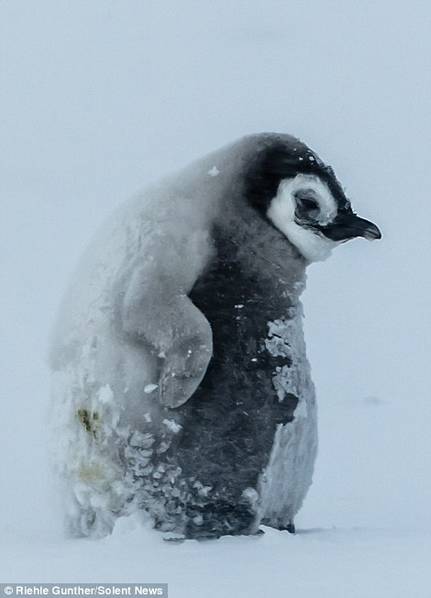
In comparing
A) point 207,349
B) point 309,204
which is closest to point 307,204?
point 309,204

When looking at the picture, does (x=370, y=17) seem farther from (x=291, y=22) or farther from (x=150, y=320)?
(x=150, y=320)

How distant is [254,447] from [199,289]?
314 millimetres

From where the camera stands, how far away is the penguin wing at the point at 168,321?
11.4ft

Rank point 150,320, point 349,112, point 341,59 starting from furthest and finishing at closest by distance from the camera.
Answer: point 341,59 → point 349,112 → point 150,320

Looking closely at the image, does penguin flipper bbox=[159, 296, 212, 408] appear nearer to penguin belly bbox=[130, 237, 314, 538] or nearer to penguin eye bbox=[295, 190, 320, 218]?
penguin belly bbox=[130, 237, 314, 538]

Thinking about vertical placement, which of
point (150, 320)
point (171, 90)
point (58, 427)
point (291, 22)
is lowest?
point (58, 427)

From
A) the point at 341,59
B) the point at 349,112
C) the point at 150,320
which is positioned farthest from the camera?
the point at 341,59

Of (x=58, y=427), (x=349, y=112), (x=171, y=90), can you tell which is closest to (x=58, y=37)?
(x=171, y=90)

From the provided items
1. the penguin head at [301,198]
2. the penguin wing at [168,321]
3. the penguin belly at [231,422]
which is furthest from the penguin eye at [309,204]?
the penguin wing at [168,321]

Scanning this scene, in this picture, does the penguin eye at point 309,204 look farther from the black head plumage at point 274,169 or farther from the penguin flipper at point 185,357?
the penguin flipper at point 185,357

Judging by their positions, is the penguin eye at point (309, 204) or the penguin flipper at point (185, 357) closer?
the penguin flipper at point (185, 357)

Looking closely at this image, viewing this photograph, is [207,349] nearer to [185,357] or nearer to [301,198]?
[185,357]

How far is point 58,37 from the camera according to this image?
27.4 ft

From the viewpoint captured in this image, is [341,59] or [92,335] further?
[341,59]
